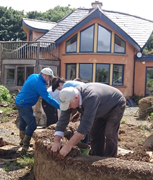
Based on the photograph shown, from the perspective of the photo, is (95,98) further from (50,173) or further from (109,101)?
(50,173)

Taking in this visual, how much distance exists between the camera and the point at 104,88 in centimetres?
393

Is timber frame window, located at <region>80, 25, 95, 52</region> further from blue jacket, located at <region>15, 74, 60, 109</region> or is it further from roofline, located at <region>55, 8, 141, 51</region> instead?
blue jacket, located at <region>15, 74, 60, 109</region>

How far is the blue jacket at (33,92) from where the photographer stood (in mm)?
5551

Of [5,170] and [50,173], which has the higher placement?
[50,173]

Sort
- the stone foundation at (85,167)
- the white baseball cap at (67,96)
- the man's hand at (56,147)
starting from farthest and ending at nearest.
→ the man's hand at (56,147)
the white baseball cap at (67,96)
the stone foundation at (85,167)

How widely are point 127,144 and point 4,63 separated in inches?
541

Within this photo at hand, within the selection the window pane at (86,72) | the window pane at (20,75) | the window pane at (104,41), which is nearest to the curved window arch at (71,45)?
the window pane at (86,72)

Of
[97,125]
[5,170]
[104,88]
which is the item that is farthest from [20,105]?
[104,88]

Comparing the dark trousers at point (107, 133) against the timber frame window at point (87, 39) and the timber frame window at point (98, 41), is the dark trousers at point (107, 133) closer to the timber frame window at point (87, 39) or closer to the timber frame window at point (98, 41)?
the timber frame window at point (98, 41)

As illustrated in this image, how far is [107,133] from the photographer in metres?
4.22

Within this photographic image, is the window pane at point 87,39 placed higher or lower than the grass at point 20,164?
higher

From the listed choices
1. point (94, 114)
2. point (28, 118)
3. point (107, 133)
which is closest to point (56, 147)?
point (94, 114)

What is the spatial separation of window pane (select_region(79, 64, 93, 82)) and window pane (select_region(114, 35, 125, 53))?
2008 mm

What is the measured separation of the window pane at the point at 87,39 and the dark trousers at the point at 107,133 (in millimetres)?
14110
